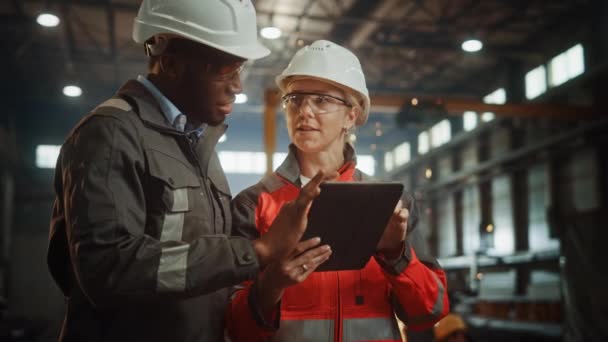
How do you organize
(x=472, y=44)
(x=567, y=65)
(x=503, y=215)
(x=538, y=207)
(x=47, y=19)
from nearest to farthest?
(x=47, y=19) → (x=472, y=44) → (x=567, y=65) → (x=538, y=207) → (x=503, y=215)

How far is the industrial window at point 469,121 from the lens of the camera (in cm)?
2209

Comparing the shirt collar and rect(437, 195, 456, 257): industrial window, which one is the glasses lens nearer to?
the shirt collar

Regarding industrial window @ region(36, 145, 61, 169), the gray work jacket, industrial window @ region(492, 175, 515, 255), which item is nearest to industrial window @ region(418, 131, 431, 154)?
industrial window @ region(492, 175, 515, 255)

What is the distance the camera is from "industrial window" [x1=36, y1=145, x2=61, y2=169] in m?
23.8

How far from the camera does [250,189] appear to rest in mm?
2896

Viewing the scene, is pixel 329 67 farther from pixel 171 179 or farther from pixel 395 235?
pixel 171 179

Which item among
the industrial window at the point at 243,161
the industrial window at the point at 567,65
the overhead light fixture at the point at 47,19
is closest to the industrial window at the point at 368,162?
the industrial window at the point at 243,161

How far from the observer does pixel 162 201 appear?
2.01 m

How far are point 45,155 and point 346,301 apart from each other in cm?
2338

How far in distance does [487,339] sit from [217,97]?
13.3 meters

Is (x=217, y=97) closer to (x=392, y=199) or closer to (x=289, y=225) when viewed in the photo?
(x=289, y=225)

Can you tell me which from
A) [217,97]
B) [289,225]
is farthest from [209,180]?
[289,225]

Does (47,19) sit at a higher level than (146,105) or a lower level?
higher

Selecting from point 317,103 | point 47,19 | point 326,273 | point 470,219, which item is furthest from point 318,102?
point 470,219
